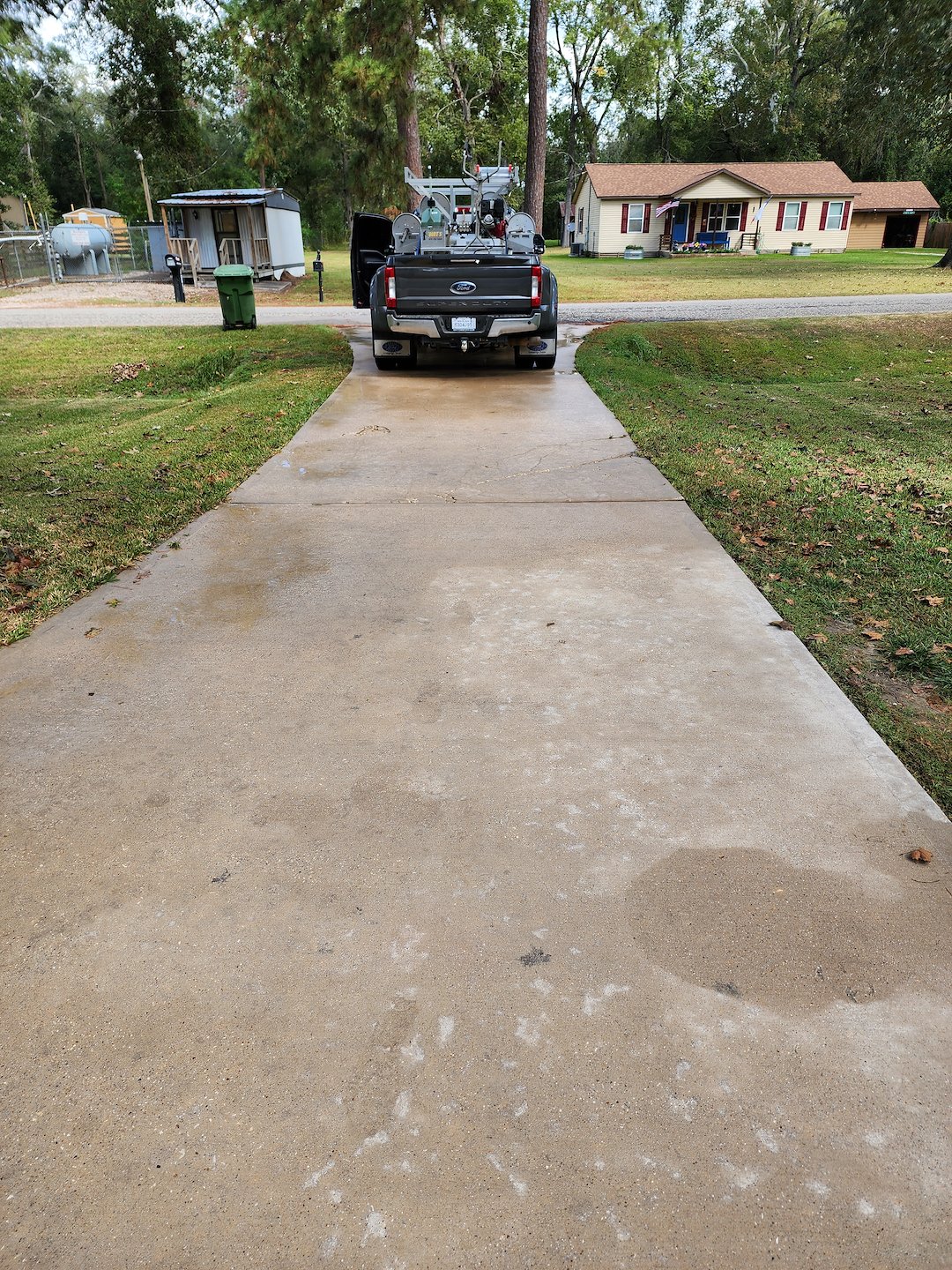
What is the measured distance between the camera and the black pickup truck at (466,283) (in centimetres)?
1076

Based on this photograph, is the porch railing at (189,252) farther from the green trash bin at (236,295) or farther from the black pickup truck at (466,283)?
the black pickup truck at (466,283)

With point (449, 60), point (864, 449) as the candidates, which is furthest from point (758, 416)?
point (449, 60)

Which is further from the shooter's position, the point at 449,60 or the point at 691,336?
the point at 449,60

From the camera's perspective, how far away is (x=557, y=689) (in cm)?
402

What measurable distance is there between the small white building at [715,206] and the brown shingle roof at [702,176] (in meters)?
0.04

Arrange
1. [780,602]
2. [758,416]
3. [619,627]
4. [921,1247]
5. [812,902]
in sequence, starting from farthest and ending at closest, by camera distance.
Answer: [758,416] < [780,602] < [619,627] < [812,902] < [921,1247]

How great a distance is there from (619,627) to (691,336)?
10932mm

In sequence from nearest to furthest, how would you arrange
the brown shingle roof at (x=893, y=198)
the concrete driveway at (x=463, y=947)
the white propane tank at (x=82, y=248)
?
1. the concrete driveway at (x=463, y=947)
2. the white propane tank at (x=82, y=248)
3. the brown shingle roof at (x=893, y=198)

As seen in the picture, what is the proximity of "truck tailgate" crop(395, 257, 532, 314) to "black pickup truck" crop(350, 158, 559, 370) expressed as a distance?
1cm

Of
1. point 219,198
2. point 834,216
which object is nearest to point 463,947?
point 219,198

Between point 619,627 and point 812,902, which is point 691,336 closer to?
point 619,627

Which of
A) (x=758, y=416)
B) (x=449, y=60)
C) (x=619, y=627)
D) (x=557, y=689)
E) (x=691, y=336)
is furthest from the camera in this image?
(x=449, y=60)

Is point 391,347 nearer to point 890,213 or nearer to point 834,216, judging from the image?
point 834,216

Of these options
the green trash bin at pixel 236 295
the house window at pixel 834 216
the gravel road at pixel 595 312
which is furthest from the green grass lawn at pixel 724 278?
the green trash bin at pixel 236 295
